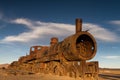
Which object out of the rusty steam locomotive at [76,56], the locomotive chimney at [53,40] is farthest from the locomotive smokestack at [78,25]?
the locomotive chimney at [53,40]

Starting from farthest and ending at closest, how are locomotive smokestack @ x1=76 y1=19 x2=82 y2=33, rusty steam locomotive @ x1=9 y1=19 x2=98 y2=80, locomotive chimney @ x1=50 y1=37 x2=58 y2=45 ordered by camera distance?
locomotive chimney @ x1=50 y1=37 x2=58 y2=45, locomotive smokestack @ x1=76 y1=19 x2=82 y2=33, rusty steam locomotive @ x1=9 y1=19 x2=98 y2=80

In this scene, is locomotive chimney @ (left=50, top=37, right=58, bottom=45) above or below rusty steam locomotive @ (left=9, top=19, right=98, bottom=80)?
Result: above

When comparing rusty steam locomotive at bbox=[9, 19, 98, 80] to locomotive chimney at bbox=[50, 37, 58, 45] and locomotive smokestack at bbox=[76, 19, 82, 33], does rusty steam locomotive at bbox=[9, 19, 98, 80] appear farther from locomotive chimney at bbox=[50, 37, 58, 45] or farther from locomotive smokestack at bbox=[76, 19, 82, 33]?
locomotive chimney at bbox=[50, 37, 58, 45]

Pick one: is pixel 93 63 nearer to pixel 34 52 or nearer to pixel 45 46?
pixel 45 46

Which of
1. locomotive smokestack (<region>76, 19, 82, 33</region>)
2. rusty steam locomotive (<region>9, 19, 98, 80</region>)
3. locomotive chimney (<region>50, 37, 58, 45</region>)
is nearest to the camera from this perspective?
rusty steam locomotive (<region>9, 19, 98, 80</region>)

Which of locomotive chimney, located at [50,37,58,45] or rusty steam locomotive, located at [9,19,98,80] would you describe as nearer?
rusty steam locomotive, located at [9,19,98,80]

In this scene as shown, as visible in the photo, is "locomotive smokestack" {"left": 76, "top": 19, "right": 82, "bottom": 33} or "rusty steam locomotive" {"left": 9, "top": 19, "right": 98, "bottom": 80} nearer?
"rusty steam locomotive" {"left": 9, "top": 19, "right": 98, "bottom": 80}

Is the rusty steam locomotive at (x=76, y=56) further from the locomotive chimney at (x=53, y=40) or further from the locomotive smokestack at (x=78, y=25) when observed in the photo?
the locomotive chimney at (x=53, y=40)

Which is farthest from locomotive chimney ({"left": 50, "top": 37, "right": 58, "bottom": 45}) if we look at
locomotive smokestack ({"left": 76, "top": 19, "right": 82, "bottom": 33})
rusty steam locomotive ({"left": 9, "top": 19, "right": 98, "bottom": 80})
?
locomotive smokestack ({"left": 76, "top": 19, "right": 82, "bottom": 33})

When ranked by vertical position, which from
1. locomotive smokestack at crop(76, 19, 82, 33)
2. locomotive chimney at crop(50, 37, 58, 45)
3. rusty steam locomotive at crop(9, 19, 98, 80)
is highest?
locomotive smokestack at crop(76, 19, 82, 33)

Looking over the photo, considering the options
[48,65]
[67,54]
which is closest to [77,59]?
[67,54]

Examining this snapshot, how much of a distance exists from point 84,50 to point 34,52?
857 cm

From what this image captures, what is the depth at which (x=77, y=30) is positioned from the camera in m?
12.6

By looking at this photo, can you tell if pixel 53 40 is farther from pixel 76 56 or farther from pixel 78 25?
pixel 76 56
